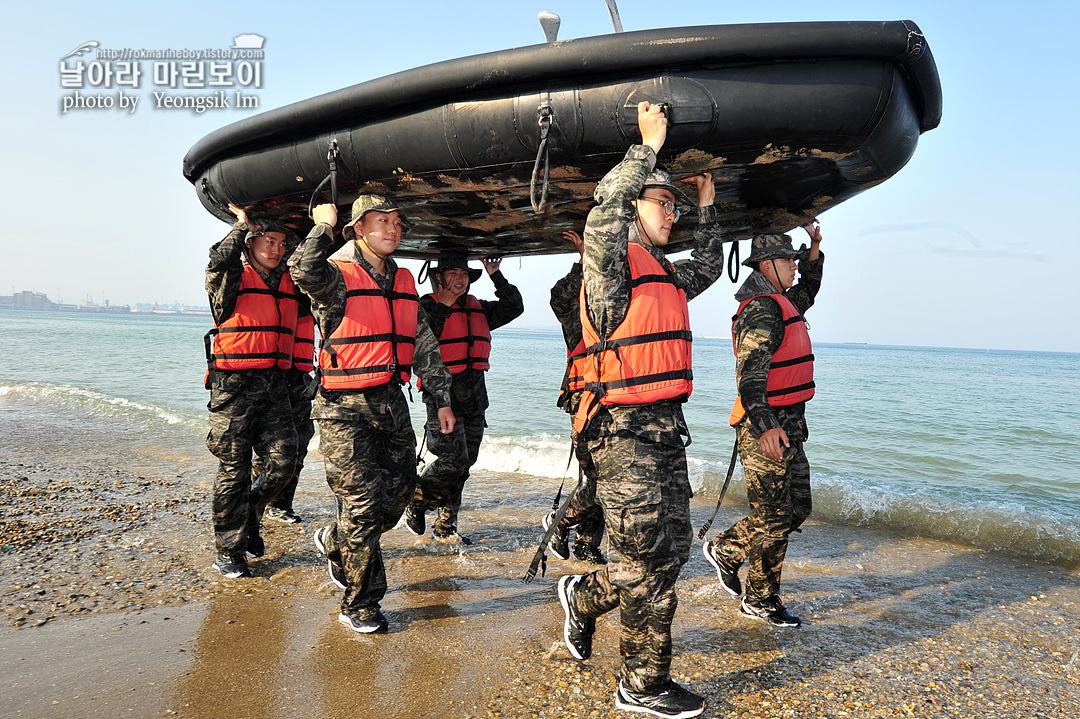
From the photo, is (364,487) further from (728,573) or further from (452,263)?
(452,263)

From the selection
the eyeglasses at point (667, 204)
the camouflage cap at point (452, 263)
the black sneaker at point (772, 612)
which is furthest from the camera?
the camouflage cap at point (452, 263)

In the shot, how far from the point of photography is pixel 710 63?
2.26 meters

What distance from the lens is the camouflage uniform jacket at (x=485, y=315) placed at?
4.75 meters

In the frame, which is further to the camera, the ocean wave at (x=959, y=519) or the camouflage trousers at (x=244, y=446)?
the ocean wave at (x=959, y=519)

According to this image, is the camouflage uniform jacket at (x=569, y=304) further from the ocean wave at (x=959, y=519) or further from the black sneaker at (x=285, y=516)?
the ocean wave at (x=959, y=519)

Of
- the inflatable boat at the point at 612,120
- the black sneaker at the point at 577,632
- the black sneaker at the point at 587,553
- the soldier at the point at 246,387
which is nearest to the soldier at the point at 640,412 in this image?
the inflatable boat at the point at 612,120

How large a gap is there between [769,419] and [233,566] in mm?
3263

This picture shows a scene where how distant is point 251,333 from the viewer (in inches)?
154

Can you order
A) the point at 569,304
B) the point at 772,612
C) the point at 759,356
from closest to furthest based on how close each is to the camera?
the point at 759,356 → the point at 772,612 → the point at 569,304

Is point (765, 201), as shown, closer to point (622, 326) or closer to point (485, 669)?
point (622, 326)

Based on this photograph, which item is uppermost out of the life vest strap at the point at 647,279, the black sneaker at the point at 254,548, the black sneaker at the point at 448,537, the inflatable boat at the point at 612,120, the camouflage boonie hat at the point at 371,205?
the inflatable boat at the point at 612,120

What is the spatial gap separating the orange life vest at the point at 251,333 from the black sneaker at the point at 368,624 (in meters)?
1.72

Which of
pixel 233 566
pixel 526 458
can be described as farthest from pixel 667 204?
pixel 526 458

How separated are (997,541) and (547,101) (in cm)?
583
